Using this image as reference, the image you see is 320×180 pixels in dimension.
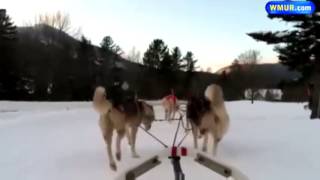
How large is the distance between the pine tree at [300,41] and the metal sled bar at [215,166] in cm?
2046

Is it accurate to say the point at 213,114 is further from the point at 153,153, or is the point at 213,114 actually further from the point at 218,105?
the point at 153,153

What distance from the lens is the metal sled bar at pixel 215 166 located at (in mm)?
4293

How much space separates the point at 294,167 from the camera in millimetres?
8617

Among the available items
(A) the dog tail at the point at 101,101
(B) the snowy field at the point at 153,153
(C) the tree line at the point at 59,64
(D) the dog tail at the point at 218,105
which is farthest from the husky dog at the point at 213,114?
(C) the tree line at the point at 59,64

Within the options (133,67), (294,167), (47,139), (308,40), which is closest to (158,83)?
(133,67)

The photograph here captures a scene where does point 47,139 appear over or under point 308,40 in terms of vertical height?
under

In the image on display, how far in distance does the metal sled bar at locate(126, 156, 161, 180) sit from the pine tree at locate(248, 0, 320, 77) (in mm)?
20710

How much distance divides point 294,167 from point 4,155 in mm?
Answer: 6014

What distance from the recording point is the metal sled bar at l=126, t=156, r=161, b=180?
13.8 feet

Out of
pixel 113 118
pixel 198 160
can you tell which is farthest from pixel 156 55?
A: pixel 198 160

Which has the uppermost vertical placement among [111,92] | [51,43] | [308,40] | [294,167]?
[51,43]

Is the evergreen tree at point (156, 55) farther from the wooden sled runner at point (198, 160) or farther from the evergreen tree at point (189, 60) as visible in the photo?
the wooden sled runner at point (198, 160)

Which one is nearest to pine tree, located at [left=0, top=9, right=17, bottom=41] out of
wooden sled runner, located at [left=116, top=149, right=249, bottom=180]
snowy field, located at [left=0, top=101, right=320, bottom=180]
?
snowy field, located at [left=0, top=101, right=320, bottom=180]

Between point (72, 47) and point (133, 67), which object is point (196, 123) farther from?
point (133, 67)
